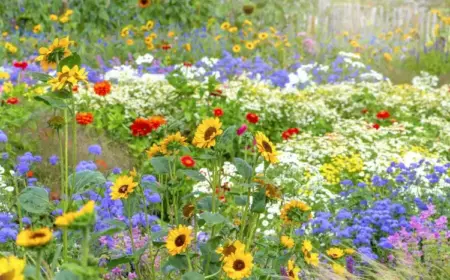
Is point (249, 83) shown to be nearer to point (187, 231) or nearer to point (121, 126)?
point (121, 126)

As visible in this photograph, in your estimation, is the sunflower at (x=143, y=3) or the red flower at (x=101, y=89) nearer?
the red flower at (x=101, y=89)

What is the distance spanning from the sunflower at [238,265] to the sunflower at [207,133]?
1.29 ft

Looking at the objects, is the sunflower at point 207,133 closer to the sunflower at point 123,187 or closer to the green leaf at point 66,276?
the sunflower at point 123,187

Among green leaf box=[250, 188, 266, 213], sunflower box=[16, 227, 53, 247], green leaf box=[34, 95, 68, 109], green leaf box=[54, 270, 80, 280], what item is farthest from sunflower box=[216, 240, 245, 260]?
sunflower box=[16, 227, 53, 247]

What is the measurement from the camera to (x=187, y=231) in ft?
7.53

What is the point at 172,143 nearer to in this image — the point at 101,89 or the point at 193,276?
the point at 193,276

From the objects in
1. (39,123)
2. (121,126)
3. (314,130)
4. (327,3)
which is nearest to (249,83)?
(314,130)

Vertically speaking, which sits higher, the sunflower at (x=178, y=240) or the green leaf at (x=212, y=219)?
the green leaf at (x=212, y=219)

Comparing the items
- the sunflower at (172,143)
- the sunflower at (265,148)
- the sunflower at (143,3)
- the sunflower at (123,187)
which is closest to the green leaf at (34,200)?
the sunflower at (123,187)

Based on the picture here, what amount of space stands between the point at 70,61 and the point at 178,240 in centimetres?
65

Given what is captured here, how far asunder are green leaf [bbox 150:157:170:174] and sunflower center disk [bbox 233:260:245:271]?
57 cm

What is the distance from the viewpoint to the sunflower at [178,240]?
230cm

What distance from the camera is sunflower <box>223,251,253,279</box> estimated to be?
7.16ft

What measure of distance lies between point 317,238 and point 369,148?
202cm
